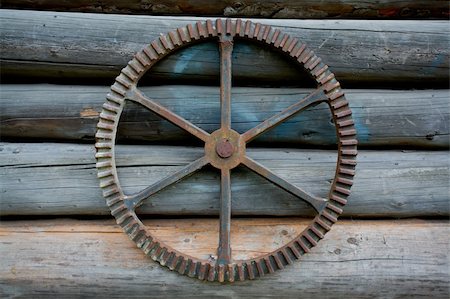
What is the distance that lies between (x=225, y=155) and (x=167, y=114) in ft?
1.00

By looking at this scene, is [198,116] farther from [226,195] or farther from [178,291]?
[178,291]

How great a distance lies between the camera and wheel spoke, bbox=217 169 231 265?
6.84 feet

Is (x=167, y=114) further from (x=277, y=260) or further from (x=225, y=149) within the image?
(x=277, y=260)

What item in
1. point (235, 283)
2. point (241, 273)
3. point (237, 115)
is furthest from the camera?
point (237, 115)

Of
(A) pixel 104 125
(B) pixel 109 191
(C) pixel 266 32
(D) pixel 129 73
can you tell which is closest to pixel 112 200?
(B) pixel 109 191

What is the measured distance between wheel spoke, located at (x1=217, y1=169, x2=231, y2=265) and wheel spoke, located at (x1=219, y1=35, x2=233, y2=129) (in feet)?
0.78

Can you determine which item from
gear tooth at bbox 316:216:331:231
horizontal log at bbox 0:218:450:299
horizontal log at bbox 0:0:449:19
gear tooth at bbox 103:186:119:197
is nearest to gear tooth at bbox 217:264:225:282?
horizontal log at bbox 0:218:450:299

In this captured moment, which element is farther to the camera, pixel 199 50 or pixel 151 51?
pixel 199 50

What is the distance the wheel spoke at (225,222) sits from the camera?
2086 millimetres

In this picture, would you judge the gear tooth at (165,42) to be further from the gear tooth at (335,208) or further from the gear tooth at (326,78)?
the gear tooth at (335,208)

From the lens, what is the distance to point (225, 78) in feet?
7.00

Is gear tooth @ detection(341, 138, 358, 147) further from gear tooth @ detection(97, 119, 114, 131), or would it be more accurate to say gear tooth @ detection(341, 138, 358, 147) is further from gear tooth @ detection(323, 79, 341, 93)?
gear tooth @ detection(97, 119, 114, 131)

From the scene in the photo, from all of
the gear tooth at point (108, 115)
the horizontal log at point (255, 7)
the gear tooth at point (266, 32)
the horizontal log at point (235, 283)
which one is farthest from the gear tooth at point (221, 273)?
the horizontal log at point (255, 7)

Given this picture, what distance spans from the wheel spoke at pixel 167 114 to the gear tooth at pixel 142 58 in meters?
0.12
